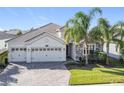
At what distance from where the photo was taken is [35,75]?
1858 cm

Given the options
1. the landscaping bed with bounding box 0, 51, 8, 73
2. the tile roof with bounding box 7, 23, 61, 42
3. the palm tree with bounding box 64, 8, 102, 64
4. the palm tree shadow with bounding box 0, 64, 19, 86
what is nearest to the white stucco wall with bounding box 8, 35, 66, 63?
the landscaping bed with bounding box 0, 51, 8, 73

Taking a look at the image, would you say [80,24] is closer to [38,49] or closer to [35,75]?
[38,49]

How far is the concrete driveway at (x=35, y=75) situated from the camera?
1642 cm

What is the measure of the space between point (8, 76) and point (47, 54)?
7199mm

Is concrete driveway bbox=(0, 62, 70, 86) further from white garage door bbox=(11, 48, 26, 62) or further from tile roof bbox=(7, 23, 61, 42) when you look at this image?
tile roof bbox=(7, 23, 61, 42)

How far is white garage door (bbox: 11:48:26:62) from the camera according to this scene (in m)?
24.7

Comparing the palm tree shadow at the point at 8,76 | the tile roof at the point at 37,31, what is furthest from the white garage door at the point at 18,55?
the palm tree shadow at the point at 8,76

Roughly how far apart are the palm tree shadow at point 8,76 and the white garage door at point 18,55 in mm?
2896

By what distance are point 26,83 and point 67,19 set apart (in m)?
8.95

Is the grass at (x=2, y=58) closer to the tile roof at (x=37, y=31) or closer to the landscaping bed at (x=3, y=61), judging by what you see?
the landscaping bed at (x=3, y=61)

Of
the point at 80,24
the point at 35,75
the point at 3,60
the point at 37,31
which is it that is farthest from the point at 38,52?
the point at 35,75

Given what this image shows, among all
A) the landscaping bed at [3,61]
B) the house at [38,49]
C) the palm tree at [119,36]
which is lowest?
the landscaping bed at [3,61]

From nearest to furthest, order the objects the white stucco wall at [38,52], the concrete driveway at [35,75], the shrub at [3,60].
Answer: the concrete driveway at [35,75], the shrub at [3,60], the white stucco wall at [38,52]
